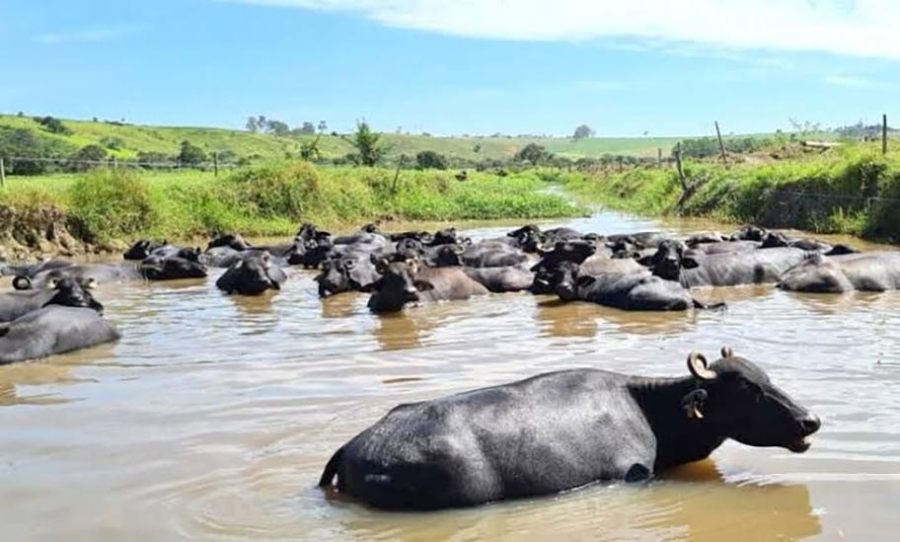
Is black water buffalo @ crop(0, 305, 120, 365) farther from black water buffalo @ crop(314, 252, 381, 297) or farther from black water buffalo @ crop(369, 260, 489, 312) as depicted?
black water buffalo @ crop(314, 252, 381, 297)

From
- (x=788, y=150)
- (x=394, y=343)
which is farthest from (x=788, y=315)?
(x=788, y=150)

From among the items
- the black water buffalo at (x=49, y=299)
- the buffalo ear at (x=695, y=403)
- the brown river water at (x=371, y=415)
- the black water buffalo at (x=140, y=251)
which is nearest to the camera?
the brown river water at (x=371, y=415)

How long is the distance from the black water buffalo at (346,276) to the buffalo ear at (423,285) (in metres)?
1.10

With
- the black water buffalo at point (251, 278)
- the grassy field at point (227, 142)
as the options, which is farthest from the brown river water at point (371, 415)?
the grassy field at point (227, 142)

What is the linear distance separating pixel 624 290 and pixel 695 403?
22.9ft

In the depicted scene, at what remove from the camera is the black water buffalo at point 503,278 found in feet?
48.8

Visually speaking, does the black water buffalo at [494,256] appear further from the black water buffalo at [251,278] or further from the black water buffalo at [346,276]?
the black water buffalo at [251,278]

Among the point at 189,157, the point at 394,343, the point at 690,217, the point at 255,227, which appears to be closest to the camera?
the point at 394,343

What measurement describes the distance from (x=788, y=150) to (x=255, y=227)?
70.0 ft

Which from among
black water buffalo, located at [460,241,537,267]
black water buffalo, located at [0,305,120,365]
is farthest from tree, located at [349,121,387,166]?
black water buffalo, located at [0,305,120,365]

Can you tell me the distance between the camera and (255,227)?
27.7m

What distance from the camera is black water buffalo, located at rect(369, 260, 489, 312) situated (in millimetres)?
12852

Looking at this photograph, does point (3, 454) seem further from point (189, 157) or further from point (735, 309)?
point (189, 157)

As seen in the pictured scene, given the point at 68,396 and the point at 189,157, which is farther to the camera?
the point at 189,157
